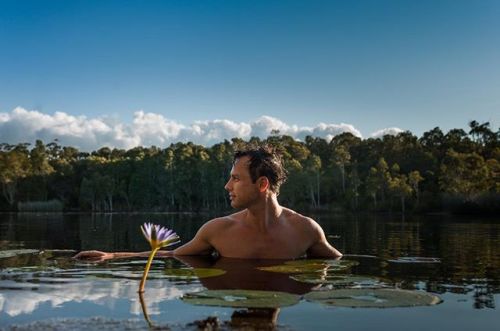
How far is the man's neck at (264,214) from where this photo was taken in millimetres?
7156

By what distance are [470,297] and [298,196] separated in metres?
87.2

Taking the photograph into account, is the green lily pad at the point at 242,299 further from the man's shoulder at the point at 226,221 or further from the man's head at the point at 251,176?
the man's shoulder at the point at 226,221

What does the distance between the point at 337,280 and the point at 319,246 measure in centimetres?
245

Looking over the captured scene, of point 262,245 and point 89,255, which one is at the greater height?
point 262,245

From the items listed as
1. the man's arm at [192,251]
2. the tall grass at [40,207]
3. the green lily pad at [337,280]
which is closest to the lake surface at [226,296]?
the green lily pad at [337,280]

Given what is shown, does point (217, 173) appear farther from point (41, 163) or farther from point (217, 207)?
point (41, 163)

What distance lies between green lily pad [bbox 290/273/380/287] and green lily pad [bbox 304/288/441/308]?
2.36 ft

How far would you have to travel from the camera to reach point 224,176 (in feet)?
341

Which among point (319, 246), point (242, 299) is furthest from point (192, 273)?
point (319, 246)

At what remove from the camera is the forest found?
80188mm

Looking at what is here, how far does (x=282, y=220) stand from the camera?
24.8 ft

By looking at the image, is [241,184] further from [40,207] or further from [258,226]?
[40,207]

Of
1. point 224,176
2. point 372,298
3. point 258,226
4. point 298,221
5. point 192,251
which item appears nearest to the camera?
point 372,298

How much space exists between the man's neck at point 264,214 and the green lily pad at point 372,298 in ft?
7.82
